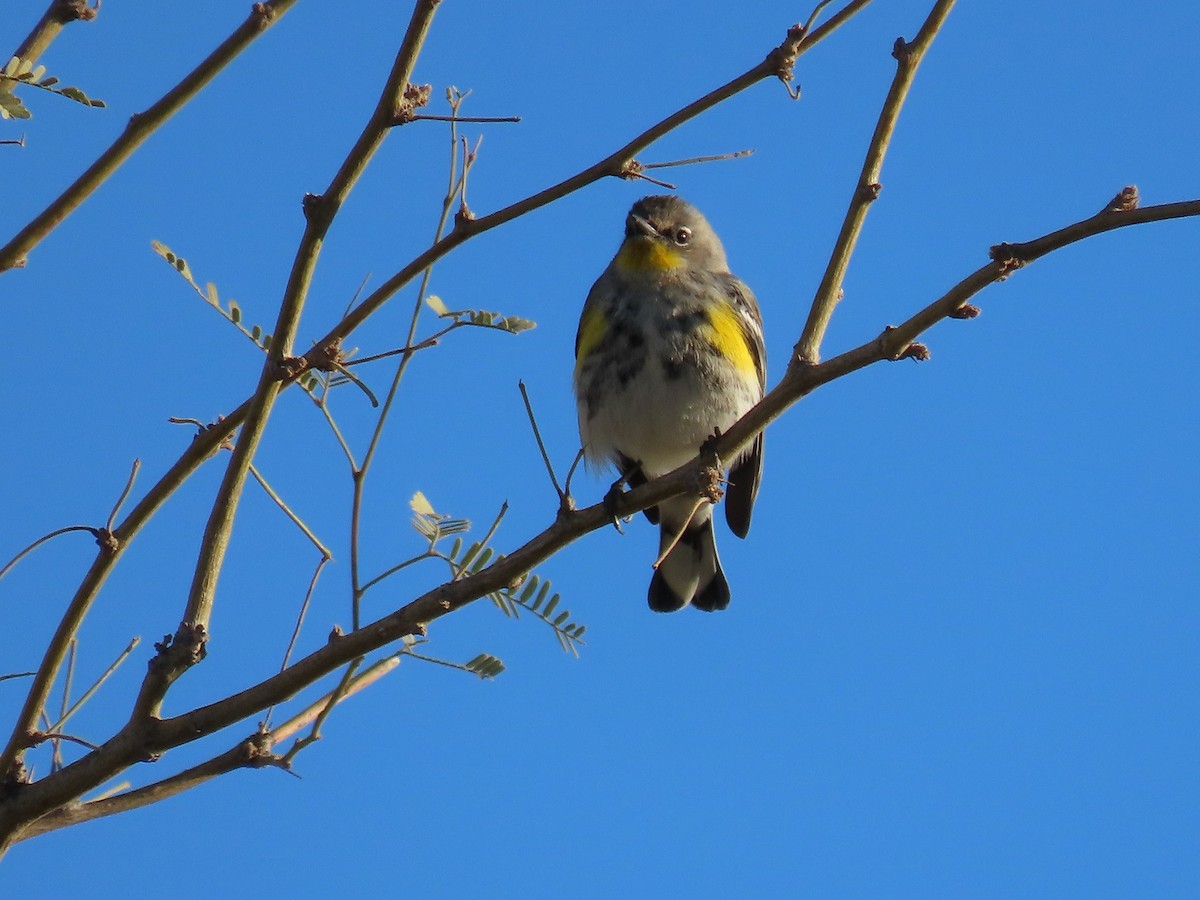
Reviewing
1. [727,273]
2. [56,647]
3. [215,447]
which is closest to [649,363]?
[727,273]

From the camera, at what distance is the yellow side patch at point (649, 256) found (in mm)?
5379

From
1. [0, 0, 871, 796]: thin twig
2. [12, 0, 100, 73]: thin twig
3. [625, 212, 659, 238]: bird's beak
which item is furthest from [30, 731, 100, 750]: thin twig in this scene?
[625, 212, 659, 238]: bird's beak

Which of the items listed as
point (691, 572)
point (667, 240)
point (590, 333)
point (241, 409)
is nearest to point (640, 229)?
point (667, 240)

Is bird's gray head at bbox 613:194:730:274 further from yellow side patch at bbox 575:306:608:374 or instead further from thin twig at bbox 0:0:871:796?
thin twig at bbox 0:0:871:796

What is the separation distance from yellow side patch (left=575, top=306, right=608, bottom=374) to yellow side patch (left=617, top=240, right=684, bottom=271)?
26 cm

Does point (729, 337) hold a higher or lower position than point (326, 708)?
higher

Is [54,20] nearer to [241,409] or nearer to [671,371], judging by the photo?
[241,409]

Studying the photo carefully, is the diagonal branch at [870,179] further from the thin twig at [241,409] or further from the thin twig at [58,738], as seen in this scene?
the thin twig at [58,738]

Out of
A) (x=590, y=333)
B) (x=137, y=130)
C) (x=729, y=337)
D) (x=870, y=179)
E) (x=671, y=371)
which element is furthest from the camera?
(x=590, y=333)

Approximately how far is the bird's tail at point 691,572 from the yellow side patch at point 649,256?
1.01 m

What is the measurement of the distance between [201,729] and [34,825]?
0.39m

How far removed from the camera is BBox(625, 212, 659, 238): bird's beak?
5.54 m

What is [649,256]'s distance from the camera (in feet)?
17.8

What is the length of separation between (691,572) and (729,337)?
1145mm
